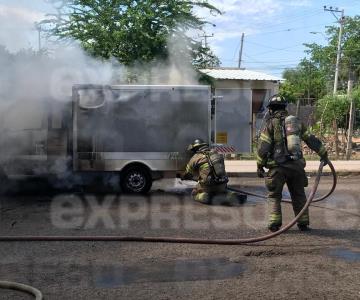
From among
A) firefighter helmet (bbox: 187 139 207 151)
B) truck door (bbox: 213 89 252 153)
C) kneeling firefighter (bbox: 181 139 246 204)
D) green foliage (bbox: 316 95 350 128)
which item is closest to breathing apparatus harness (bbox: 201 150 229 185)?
kneeling firefighter (bbox: 181 139 246 204)

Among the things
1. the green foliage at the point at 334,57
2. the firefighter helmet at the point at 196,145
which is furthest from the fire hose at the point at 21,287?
the green foliage at the point at 334,57

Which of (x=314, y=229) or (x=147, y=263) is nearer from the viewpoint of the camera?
(x=147, y=263)

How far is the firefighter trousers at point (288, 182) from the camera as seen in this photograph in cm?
713

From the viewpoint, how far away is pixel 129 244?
21.0 ft

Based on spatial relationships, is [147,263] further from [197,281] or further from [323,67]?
[323,67]

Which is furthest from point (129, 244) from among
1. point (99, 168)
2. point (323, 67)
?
point (323, 67)

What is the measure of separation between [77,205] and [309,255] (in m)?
4.51

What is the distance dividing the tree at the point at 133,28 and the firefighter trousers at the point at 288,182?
7.55m

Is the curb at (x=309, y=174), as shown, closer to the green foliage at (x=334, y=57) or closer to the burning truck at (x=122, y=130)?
the burning truck at (x=122, y=130)

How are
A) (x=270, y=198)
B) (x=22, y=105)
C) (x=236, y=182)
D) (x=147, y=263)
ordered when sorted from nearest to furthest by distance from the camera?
1. (x=147, y=263)
2. (x=270, y=198)
3. (x=22, y=105)
4. (x=236, y=182)

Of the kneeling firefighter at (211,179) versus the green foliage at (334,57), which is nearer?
the kneeling firefighter at (211,179)

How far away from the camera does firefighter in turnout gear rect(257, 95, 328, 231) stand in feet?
23.5

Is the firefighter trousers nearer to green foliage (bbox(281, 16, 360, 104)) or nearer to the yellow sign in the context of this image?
the yellow sign

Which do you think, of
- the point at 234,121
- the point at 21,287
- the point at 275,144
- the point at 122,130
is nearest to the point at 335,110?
the point at 234,121
